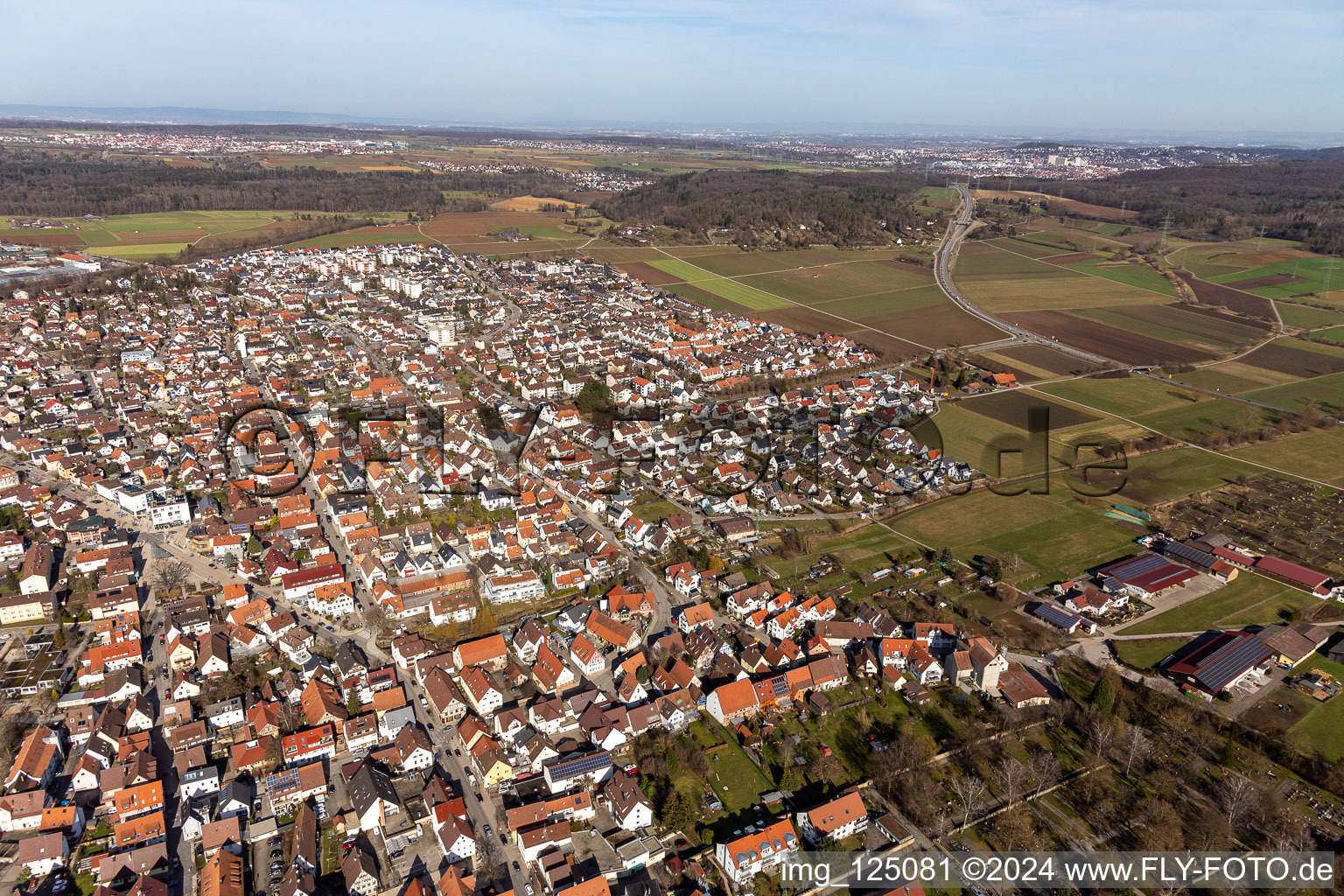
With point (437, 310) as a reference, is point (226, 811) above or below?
below

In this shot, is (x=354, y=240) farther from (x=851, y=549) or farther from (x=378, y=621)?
(x=851, y=549)

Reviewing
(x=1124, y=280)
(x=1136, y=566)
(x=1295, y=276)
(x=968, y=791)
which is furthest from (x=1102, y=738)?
(x=1295, y=276)

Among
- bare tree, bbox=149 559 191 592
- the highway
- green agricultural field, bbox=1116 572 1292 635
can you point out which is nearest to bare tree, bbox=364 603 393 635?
bare tree, bbox=149 559 191 592

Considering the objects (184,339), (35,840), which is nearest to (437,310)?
(184,339)

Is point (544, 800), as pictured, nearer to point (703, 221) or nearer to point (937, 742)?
point (937, 742)

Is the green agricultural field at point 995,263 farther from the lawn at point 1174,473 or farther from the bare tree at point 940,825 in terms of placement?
the bare tree at point 940,825

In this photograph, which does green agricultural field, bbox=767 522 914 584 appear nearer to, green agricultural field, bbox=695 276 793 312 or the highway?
the highway
